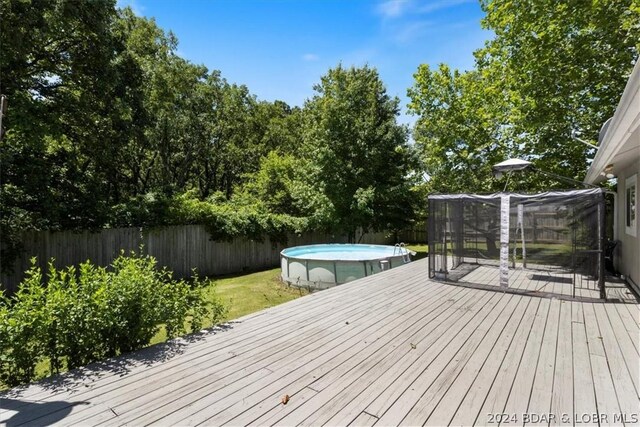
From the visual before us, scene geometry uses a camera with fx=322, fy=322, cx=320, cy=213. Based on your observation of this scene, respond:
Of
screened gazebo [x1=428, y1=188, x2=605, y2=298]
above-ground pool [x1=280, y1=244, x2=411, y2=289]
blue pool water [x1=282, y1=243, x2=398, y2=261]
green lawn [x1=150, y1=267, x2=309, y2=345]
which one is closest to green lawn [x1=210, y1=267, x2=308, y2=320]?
green lawn [x1=150, y1=267, x2=309, y2=345]

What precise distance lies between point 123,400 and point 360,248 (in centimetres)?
1187

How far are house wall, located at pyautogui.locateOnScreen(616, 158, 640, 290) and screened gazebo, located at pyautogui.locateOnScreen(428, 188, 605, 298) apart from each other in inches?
24.8

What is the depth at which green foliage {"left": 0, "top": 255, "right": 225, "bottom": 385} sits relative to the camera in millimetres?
2648

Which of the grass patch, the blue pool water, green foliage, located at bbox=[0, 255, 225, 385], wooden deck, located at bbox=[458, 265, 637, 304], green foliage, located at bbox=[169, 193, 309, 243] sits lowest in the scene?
the grass patch

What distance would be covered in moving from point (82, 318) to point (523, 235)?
7273 millimetres

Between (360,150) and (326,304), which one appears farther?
(360,150)

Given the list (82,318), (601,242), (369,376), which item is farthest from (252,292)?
(601,242)

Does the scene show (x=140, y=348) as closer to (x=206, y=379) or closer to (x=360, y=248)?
(x=206, y=379)

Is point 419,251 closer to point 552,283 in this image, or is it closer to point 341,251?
point 341,251

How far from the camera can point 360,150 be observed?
15.6 metres

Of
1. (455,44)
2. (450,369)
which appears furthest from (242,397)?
(455,44)

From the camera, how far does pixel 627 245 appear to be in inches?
248

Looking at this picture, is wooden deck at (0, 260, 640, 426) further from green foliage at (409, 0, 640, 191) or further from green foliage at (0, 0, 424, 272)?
green foliage at (0, 0, 424, 272)

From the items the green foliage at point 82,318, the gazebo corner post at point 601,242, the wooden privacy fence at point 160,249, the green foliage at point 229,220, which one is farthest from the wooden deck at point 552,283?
the wooden privacy fence at point 160,249
